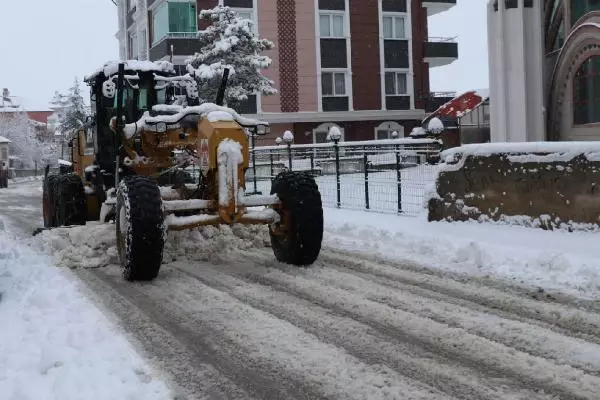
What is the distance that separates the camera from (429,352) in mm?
5000

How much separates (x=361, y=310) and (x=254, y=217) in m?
2.29

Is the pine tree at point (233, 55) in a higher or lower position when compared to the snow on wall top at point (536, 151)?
higher

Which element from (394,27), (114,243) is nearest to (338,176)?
(114,243)

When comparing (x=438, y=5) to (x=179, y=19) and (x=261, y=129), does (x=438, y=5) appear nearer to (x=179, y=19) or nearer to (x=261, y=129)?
(x=179, y=19)

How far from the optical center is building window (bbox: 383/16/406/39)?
40.5 metres

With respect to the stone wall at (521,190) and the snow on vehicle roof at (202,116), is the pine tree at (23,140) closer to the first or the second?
the stone wall at (521,190)

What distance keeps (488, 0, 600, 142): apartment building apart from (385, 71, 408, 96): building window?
1996 cm

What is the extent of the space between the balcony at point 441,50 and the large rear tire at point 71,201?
107 feet

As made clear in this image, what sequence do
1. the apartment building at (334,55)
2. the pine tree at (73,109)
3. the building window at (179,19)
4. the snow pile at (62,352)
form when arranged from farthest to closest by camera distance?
the pine tree at (73,109) < the apartment building at (334,55) < the building window at (179,19) < the snow pile at (62,352)

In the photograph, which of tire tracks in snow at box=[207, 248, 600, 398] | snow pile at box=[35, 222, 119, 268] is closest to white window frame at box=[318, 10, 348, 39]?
snow pile at box=[35, 222, 119, 268]

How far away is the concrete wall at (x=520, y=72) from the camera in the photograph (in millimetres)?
19188

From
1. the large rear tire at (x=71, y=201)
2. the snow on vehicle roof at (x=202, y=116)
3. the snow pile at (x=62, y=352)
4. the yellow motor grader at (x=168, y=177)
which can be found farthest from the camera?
the large rear tire at (x=71, y=201)

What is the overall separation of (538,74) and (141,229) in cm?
1491

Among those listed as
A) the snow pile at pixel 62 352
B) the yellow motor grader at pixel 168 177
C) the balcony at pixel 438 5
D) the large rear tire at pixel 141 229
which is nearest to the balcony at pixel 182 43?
the balcony at pixel 438 5
